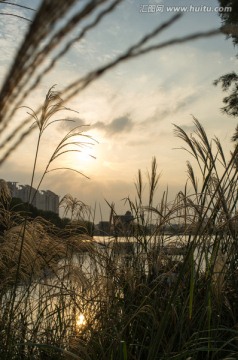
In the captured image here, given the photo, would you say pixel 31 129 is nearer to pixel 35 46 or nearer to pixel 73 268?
pixel 35 46

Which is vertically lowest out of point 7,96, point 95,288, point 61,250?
point 95,288

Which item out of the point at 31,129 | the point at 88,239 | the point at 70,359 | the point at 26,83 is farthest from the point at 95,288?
the point at 26,83

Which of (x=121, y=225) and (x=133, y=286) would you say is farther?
(x=121, y=225)

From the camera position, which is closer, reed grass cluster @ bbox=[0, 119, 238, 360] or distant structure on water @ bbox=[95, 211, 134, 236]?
reed grass cluster @ bbox=[0, 119, 238, 360]

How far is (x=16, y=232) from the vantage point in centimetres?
349

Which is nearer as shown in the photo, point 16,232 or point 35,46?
point 35,46

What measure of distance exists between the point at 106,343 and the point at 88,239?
123cm

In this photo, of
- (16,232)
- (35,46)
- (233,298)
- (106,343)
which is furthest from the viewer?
(16,232)

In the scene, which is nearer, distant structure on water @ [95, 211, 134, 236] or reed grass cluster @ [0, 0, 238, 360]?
reed grass cluster @ [0, 0, 238, 360]

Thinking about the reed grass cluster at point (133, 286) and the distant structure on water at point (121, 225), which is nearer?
the reed grass cluster at point (133, 286)

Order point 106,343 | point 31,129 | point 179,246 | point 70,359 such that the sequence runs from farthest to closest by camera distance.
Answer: point 179,246 → point 106,343 → point 70,359 → point 31,129

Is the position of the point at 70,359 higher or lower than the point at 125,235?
lower

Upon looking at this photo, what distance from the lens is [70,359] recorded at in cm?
192

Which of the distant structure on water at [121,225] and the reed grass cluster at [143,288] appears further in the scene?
the distant structure on water at [121,225]
